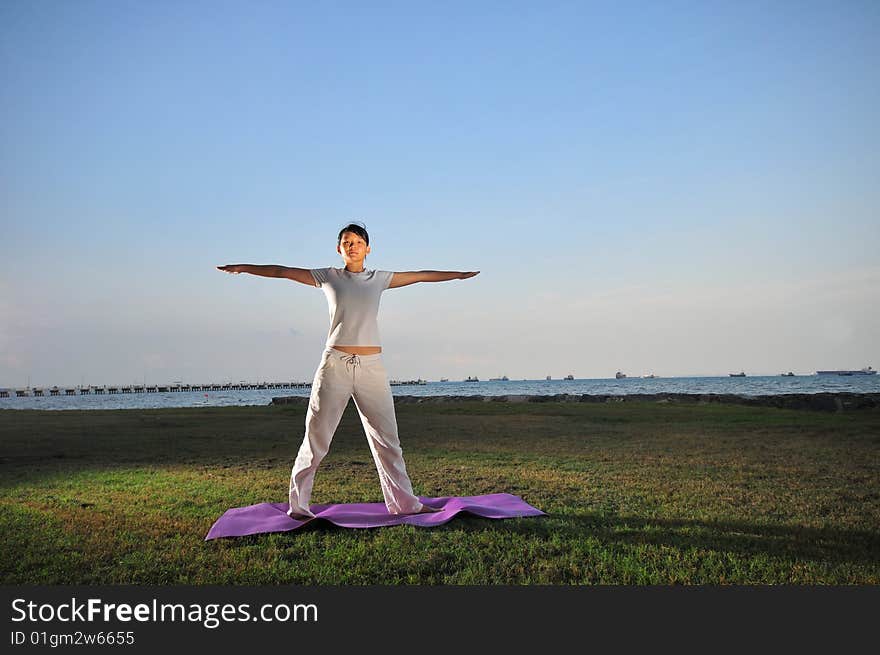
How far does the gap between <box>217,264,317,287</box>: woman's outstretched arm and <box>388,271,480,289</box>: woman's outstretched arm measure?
2.96 feet

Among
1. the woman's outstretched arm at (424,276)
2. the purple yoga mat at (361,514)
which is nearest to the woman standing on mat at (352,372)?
the woman's outstretched arm at (424,276)

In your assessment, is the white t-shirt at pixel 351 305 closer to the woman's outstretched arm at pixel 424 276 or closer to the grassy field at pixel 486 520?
the woman's outstretched arm at pixel 424 276

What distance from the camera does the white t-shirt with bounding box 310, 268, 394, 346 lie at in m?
6.25

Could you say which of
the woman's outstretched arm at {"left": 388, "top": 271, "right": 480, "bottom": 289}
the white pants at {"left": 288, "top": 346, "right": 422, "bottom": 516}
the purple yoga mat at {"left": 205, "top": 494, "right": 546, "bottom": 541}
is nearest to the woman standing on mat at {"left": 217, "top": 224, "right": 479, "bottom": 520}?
the white pants at {"left": 288, "top": 346, "right": 422, "bottom": 516}

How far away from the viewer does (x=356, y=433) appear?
17422 mm

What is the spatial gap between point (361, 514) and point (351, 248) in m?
2.80

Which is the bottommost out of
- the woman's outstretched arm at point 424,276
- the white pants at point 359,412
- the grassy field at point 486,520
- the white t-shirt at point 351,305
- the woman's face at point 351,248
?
the grassy field at point 486,520

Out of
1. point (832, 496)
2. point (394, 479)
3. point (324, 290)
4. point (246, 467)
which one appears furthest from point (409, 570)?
point (246, 467)

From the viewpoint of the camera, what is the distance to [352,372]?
20.3ft

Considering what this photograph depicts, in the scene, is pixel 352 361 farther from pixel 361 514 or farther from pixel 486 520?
pixel 486 520

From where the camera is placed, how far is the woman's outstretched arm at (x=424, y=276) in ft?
21.7

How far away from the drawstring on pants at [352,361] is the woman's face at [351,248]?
107cm

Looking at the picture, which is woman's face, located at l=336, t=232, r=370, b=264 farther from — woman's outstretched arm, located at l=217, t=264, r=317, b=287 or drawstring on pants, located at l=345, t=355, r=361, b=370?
drawstring on pants, located at l=345, t=355, r=361, b=370

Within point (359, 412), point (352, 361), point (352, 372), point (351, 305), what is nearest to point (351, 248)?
point (351, 305)
